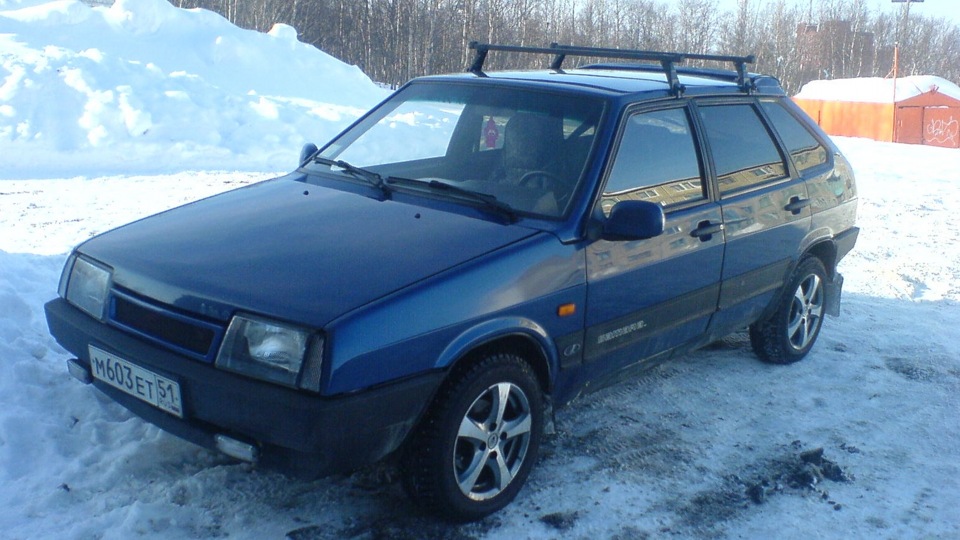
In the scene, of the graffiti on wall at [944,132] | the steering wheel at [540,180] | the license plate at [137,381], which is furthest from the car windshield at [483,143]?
the graffiti on wall at [944,132]

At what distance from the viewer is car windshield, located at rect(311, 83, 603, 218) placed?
12.6 ft

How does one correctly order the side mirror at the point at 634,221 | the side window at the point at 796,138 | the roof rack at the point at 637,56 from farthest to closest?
the side window at the point at 796,138, the roof rack at the point at 637,56, the side mirror at the point at 634,221

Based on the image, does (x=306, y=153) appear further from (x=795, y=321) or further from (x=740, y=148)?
(x=795, y=321)

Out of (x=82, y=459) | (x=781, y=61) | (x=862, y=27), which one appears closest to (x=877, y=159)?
(x=82, y=459)

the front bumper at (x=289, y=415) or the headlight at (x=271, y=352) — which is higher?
the headlight at (x=271, y=352)

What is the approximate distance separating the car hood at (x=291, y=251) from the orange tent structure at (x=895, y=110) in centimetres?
3338

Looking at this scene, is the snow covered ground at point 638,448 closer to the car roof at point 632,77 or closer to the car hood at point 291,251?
the car hood at point 291,251

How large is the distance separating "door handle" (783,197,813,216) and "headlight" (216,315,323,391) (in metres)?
3.08

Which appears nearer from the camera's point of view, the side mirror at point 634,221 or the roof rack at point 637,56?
the side mirror at point 634,221

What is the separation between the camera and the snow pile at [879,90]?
3559 centimetres

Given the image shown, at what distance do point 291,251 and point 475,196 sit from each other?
0.84 m

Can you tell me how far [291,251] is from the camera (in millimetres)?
3332

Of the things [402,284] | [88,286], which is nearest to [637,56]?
[402,284]

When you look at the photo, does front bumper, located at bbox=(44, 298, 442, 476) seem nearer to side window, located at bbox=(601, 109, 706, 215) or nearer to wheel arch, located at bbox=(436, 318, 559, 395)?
wheel arch, located at bbox=(436, 318, 559, 395)
